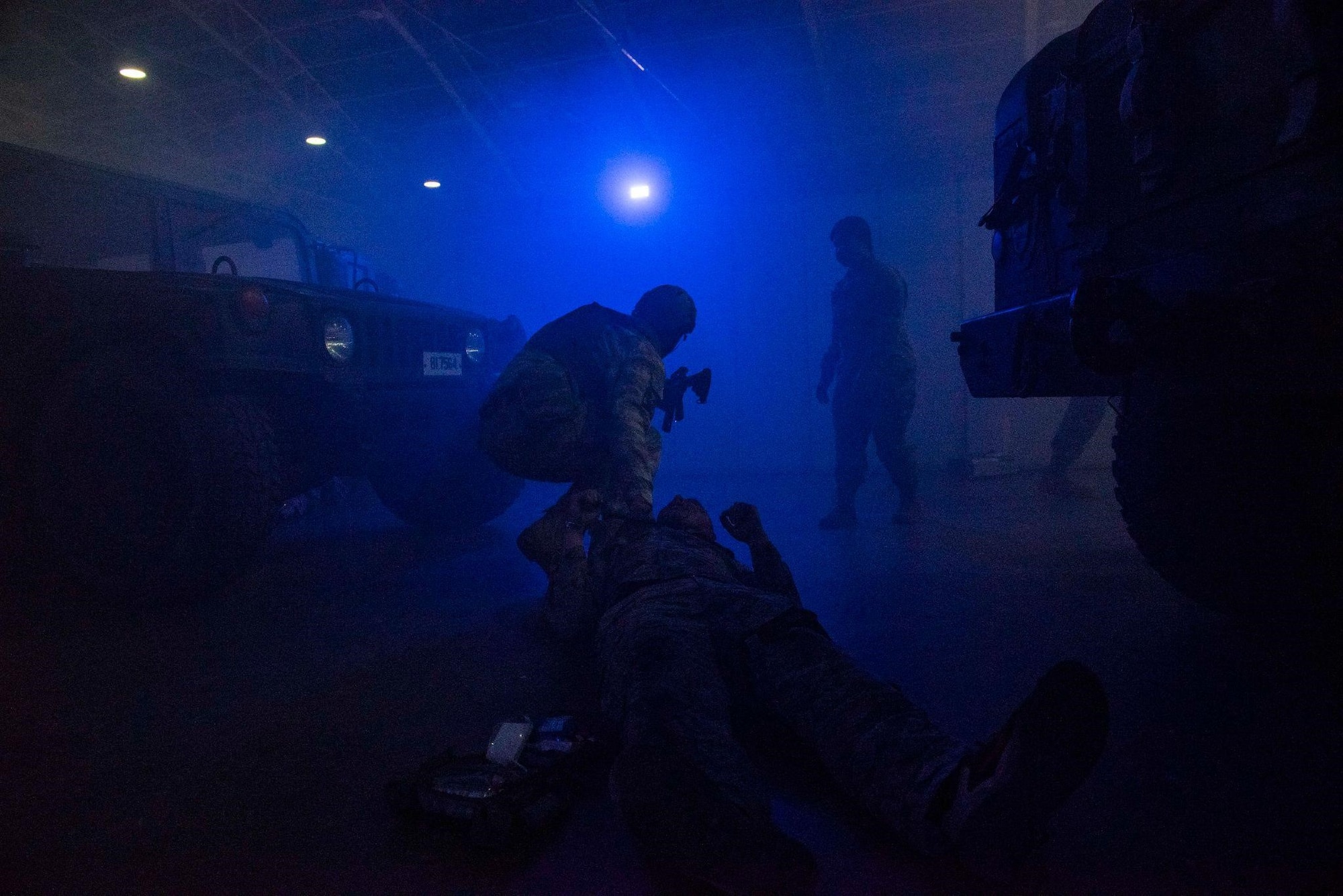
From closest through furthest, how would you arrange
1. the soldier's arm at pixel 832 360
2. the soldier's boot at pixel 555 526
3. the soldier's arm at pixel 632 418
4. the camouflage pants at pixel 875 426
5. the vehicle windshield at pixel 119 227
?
the soldier's boot at pixel 555 526
the soldier's arm at pixel 632 418
the vehicle windshield at pixel 119 227
the camouflage pants at pixel 875 426
the soldier's arm at pixel 832 360

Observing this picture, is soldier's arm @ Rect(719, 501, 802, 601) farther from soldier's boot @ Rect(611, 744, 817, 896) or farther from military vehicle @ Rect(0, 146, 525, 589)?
military vehicle @ Rect(0, 146, 525, 589)

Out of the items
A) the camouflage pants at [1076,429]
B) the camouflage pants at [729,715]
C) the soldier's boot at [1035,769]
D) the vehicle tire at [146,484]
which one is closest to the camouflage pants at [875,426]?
the camouflage pants at [1076,429]

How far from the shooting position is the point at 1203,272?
68.4 inches

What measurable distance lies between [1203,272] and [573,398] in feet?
9.03

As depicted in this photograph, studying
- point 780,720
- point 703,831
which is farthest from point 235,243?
point 703,831

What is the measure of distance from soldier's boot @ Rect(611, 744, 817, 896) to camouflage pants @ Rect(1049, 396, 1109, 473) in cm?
531

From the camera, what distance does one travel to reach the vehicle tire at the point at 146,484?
10.6ft

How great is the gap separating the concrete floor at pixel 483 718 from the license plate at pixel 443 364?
1.18m

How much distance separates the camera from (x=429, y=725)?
215 cm

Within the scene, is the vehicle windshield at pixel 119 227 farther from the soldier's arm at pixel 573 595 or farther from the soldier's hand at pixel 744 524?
the soldier's hand at pixel 744 524

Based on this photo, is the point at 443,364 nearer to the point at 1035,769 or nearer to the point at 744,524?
the point at 744,524

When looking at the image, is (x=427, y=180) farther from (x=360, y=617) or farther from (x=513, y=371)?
(x=360, y=617)

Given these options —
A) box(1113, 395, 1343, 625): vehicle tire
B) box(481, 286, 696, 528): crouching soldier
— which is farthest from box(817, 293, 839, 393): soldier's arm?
box(1113, 395, 1343, 625): vehicle tire

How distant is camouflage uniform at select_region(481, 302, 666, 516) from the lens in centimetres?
368
